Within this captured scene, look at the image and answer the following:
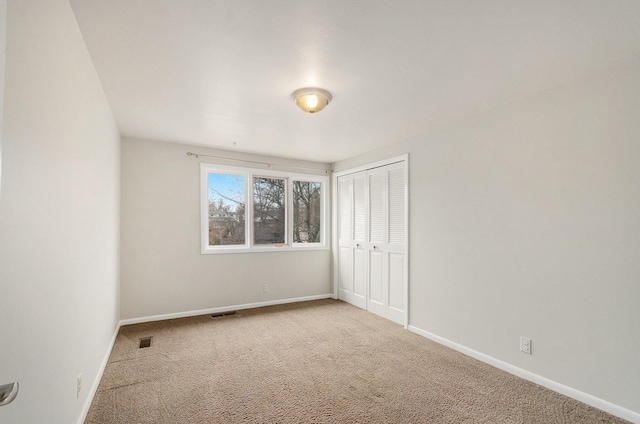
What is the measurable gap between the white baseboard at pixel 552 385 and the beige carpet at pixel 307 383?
0.18 feet

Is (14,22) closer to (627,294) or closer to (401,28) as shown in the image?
(401,28)

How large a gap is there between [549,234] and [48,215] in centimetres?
332

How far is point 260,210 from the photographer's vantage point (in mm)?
4949

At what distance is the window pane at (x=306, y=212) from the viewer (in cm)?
525

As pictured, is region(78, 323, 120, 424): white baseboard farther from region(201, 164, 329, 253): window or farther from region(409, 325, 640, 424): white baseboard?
region(409, 325, 640, 424): white baseboard

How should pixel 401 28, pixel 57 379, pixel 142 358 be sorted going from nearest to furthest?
pixel 57 379 → pixel 401 28 → pixel 142 358

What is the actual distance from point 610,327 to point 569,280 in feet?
1.23

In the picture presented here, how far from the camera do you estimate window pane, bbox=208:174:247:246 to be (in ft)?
15.1

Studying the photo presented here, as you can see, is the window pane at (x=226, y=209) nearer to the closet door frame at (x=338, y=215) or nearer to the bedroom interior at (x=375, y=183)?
the bedroom interior at (x=375, y=183)

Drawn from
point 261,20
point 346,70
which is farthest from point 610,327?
point 261,20

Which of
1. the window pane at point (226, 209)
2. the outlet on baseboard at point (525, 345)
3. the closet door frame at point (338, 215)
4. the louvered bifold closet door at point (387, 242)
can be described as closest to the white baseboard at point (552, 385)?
the outlet on baseboard at point (525, 345)

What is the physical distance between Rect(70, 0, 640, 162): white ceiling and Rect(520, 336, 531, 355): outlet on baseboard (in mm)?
2085

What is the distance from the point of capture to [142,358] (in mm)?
2986

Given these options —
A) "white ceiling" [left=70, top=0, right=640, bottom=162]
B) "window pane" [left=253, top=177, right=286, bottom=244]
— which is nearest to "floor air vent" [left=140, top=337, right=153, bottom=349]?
"window pane" [left=253, top=177, right=286, bottom=244]
